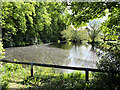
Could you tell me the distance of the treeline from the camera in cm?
1239

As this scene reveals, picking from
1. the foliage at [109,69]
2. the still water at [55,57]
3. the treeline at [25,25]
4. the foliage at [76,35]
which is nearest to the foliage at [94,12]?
the foliage at [109,69]

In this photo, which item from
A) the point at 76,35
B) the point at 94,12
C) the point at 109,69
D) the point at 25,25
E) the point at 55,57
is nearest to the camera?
the point at 109,69

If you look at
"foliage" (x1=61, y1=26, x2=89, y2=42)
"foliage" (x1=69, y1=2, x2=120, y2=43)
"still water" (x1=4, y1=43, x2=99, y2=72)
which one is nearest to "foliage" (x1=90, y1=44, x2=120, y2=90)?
"foliage" (x1=69, y1=2, x2=120, y2=43)

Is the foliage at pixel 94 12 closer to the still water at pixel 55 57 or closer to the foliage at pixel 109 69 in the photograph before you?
the foliage at pixel 109 69

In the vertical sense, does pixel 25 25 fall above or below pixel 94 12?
above

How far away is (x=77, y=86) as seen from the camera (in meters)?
2.79

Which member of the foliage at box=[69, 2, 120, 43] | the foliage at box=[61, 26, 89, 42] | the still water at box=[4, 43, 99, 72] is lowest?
the still water at box=[4, 43, 99, 72]

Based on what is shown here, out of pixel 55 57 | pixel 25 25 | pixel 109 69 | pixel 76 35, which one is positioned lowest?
pixel 55 57

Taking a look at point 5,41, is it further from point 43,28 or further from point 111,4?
point 111,4

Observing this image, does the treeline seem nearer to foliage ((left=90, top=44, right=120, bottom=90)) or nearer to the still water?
the still water

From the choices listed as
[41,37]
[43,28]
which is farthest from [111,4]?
[41,37]

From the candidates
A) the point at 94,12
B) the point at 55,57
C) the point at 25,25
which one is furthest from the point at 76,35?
the point at 94,12

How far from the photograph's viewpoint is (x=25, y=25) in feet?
47.8

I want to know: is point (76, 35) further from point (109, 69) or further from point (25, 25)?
point (109, 69)
